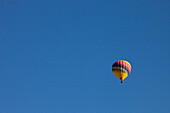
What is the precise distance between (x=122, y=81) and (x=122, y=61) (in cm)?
384

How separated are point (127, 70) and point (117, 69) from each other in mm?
2013

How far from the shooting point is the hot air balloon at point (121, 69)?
15075 centimetres

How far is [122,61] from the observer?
151500 millimetres

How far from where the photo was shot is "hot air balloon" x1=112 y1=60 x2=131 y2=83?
151 m

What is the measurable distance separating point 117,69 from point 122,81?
8.40 feet

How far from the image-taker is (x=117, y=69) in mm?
151000

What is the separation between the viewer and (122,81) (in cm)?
15150

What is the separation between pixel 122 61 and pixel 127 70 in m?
1.98

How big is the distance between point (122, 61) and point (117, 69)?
1882mm

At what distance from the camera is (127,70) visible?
151500 mm

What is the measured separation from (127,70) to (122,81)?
91.3 inches

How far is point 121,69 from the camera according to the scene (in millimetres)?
150625
